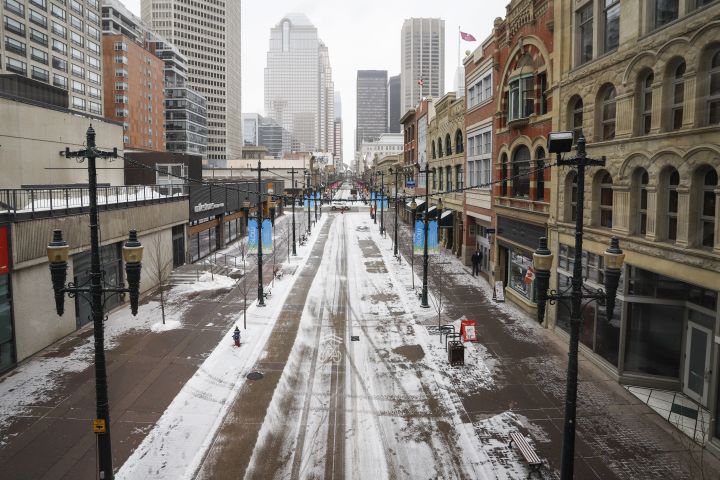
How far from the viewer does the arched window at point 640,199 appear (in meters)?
17.1

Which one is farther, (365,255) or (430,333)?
(365,255)

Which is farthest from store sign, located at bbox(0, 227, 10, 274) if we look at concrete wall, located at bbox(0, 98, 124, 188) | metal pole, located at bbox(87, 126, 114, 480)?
metal pole, located at bbox(87, 126, 114, 480)

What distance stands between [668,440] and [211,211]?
40553 mm

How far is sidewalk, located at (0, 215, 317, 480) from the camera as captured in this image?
12.5 metres

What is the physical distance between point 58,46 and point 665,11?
3513 inches

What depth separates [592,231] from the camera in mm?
19469

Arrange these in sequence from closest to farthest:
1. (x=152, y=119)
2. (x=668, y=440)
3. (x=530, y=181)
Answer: (x=668, y=440) → (x=530, y=181) → (x=152, y=119)

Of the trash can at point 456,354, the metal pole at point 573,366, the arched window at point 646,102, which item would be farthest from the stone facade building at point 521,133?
the metal pole at point 573,366

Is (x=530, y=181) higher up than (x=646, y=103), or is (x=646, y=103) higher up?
(x=646, y=103)

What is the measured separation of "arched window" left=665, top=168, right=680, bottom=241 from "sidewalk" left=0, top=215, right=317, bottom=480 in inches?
652

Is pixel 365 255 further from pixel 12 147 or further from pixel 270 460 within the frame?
Answer: pixel 270 460

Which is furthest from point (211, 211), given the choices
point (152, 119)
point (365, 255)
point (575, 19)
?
point (152, 119)

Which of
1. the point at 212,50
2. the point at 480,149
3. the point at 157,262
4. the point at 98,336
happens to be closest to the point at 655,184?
the point at 98,336

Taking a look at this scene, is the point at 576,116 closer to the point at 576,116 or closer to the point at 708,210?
the point at 576,116
